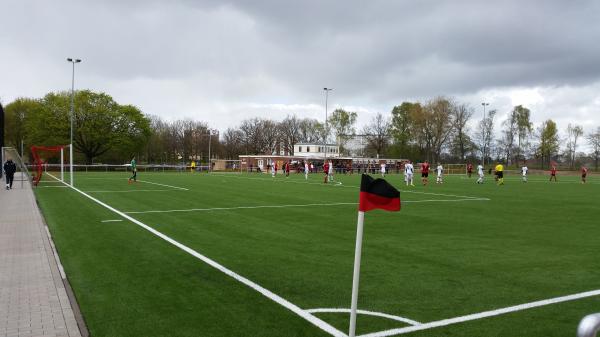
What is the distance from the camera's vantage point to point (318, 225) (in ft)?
40.6

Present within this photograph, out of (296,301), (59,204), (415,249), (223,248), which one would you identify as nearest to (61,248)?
(223,248)

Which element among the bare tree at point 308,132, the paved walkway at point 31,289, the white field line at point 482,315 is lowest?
the paved walkway at point 31,289

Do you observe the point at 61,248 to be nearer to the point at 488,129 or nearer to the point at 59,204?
the point at 59,204

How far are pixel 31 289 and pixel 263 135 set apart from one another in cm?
10200

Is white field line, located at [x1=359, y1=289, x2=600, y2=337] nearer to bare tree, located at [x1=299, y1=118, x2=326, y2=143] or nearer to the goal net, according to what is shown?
the goal net

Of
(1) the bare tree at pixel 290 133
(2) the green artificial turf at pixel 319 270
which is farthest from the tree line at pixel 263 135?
(2) the green artificial turf at pixel 319 270

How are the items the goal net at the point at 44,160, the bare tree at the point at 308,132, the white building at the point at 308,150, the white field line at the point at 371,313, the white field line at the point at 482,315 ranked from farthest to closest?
the bare tree at the point at 308,132
the white building at the point at 308,150
the goal net at the point at 44,160
the white field line at the point at 371,313
the white field line at the point at 482,315

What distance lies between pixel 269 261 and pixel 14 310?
3780 mm

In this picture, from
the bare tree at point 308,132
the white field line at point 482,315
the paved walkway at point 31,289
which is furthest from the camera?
the bare tree at point 308,132

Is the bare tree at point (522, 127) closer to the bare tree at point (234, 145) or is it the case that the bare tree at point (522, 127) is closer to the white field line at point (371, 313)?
the bare tree at point (234, 145)

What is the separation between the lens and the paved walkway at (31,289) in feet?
15.7

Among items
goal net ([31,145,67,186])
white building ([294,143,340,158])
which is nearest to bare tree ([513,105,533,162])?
white building ([294,143,340,158])

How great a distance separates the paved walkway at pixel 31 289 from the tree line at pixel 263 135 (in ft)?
212

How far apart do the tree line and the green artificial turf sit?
61668 mm
